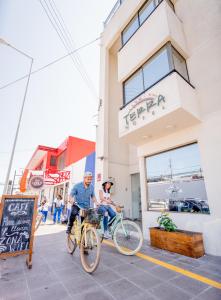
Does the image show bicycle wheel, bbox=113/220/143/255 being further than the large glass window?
No

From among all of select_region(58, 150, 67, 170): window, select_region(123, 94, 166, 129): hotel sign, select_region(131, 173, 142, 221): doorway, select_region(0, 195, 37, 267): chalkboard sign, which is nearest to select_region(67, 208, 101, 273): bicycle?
select_region(0, 195, 37, 267): chalkboard sign

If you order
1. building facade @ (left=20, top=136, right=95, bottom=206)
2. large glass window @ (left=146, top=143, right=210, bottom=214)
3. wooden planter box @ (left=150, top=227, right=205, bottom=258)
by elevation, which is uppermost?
building facade @ (left=20, top=136, right=95, bottom=206)

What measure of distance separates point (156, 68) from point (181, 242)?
17.7ft

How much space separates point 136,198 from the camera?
30.8 ft

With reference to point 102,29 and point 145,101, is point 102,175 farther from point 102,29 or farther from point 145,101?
point 102,29

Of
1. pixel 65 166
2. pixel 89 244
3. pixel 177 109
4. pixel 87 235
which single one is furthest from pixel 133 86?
pixel 65 166

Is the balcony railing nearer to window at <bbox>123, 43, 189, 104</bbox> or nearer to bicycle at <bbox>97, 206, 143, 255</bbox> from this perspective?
window at <bbox>123, 43, 189, 104</bbox>

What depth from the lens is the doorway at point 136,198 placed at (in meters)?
9.10

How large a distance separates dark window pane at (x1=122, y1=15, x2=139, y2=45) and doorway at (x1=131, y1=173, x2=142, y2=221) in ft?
23.7

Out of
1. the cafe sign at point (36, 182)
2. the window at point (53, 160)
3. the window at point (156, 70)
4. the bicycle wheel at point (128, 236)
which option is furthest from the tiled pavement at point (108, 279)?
the window at point (53, 160)

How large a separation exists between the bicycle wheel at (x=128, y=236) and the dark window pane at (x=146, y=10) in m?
7.78

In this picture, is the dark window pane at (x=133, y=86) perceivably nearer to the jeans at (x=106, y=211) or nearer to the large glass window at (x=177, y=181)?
the large glass window at (x=177, y=181)

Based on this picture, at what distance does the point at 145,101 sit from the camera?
5.48m

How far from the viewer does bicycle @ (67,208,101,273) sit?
311 centimetres
